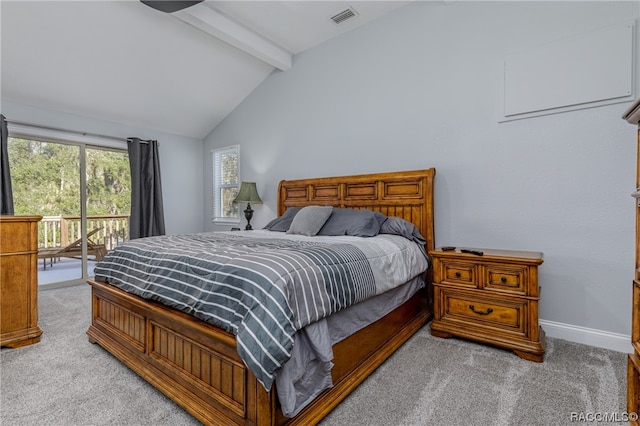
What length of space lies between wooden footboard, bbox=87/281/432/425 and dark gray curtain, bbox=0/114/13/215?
2133 millimetres

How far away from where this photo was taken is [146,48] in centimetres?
356

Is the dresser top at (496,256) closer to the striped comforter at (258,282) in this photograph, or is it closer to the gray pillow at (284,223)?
the striped comforter at (258,282)

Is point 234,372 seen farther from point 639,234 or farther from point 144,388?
A: point 639,234

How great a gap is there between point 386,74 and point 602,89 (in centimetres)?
184

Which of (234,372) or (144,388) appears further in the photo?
(144,388)

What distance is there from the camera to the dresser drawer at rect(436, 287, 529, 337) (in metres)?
2.14

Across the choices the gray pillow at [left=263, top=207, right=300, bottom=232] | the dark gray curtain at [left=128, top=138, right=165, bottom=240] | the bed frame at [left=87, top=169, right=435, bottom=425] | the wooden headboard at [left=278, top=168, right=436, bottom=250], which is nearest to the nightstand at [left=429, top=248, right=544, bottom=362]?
the bed frame at [left=87, top=169, right=435, bottom=425]

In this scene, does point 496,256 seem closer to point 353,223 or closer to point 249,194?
point 353,223

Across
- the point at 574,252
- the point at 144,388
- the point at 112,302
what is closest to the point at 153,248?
the point at 112,302

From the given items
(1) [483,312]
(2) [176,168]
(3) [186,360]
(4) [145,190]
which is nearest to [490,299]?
(1) [483,312]

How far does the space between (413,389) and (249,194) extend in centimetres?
330

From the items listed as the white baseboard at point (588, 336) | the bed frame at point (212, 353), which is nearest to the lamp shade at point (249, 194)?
the bed frame at point (212, 353)

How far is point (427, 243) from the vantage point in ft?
9.62

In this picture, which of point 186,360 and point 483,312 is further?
point 483,312
